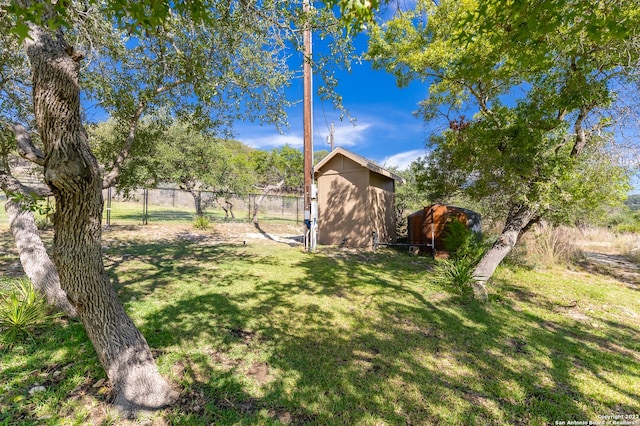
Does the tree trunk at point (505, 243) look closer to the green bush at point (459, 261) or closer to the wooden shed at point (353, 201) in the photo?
the green bush at point (459, 261)

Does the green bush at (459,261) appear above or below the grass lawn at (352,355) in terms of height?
above

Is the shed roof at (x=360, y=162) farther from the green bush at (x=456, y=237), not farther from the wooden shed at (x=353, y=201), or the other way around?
the green bush at (x=456, y=237)

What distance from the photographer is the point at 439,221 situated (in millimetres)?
8820

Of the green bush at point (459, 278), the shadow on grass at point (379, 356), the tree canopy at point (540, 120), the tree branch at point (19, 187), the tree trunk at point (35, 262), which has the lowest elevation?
the shadow on grass at point (379, 356)

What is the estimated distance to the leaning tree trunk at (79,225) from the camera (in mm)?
1665

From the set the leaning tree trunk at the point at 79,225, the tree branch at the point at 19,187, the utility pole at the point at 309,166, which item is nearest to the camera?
the leaning tree trunk at the point at 79,225

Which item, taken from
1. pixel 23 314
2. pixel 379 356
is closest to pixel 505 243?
pixel 379 356

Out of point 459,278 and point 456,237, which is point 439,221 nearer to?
point 456,237

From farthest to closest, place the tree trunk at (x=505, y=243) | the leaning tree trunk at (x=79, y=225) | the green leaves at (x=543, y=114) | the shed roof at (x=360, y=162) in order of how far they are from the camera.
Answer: the shed roof at (x=360, y=162) → the tree trunk at (x=505, y=243) → the green leaves at (x=543, y=114) → the leaning tree trunk at (x=79, y=225)

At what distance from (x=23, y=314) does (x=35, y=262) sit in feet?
2.68

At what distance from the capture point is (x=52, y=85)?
1.67 m

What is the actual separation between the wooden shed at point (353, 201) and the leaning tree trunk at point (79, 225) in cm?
834

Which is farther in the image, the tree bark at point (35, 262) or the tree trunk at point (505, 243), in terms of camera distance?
the tree trunk at point (505, 243)

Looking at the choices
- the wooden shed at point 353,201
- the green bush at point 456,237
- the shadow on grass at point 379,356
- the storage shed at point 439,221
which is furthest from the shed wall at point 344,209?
the shadow on grass at point 379,356
